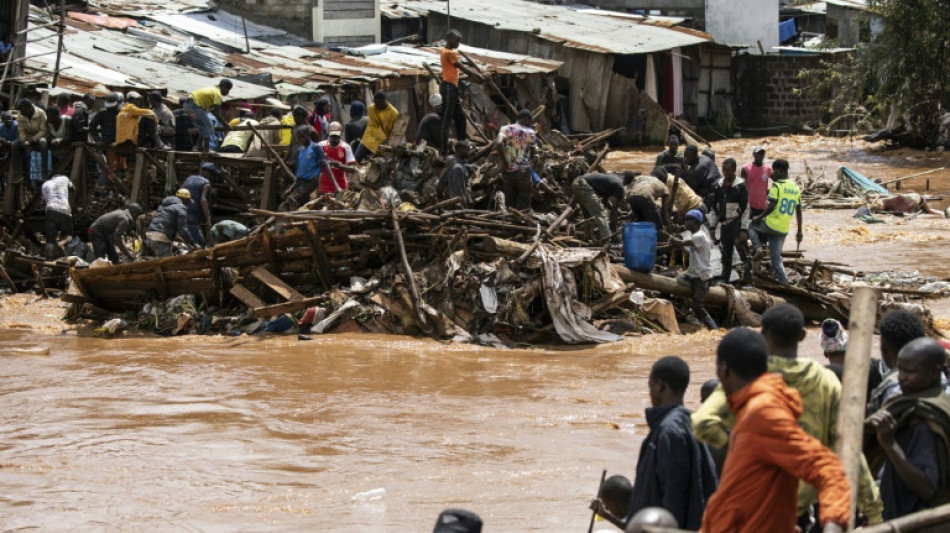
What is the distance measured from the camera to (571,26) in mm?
30875

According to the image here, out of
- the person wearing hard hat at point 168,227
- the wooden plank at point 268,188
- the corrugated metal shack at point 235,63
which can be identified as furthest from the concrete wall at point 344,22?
the person wearing hard hat at point 168,227

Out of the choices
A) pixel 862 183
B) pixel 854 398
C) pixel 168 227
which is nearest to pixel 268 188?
pixel 168 227

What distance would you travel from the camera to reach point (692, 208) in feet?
44.5

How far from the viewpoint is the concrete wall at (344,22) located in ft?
85.9

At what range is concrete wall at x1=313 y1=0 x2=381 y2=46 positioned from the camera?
85.9 ft

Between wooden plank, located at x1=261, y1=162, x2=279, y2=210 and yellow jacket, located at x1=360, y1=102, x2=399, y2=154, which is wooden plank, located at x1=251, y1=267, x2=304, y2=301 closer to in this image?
wooden plank, located at x1=261, y1=162, x2=279, y2=210

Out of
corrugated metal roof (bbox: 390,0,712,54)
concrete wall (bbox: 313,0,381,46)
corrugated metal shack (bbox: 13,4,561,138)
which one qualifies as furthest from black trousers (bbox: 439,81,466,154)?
corrugated metal roof (bbox: 390,0,712,54)

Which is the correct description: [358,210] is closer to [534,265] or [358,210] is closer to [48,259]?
[534,265]

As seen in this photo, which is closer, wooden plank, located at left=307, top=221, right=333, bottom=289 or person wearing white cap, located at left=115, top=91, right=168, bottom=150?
wooden plank, located at left=307, top=221, right=333, bottom=289

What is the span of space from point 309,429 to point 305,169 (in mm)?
5114

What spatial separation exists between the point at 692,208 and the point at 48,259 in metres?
7.89

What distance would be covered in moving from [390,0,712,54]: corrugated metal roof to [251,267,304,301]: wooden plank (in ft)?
54.7

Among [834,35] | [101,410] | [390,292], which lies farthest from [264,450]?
[834,35]

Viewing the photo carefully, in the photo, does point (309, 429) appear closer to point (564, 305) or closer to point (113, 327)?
point (564, 305)
